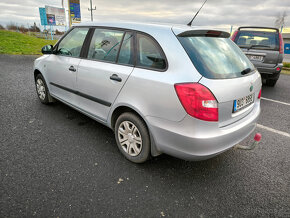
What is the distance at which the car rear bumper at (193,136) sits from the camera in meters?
1.95

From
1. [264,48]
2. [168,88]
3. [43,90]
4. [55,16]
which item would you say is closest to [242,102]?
[168,88]

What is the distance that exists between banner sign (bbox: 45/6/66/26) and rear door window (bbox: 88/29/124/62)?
34668 mm

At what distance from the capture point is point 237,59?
2490mm

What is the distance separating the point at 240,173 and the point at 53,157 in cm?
236

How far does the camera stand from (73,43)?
3441 mm

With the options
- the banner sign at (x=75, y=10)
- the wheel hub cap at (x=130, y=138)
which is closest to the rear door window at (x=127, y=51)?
the wheel hub cap at (x=130, y=138)

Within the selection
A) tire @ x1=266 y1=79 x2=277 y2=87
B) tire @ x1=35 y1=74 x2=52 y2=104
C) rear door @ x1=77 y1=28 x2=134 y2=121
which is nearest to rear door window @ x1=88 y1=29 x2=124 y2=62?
rear door @ x1=77 y1=28 x2=134 y2=121

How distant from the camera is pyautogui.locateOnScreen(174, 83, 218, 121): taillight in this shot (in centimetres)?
190

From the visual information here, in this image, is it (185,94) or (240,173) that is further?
(240,173)

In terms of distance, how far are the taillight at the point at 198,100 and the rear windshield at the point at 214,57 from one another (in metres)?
0.18

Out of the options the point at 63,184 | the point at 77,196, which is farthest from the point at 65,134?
the point at 77,196

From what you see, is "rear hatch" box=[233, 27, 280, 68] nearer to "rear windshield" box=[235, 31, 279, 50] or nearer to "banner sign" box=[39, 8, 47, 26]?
"rear windshield" box=[235, 31, 279, 50]

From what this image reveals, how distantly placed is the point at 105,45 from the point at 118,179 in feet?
5.84

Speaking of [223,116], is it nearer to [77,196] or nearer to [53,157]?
[77,196]
